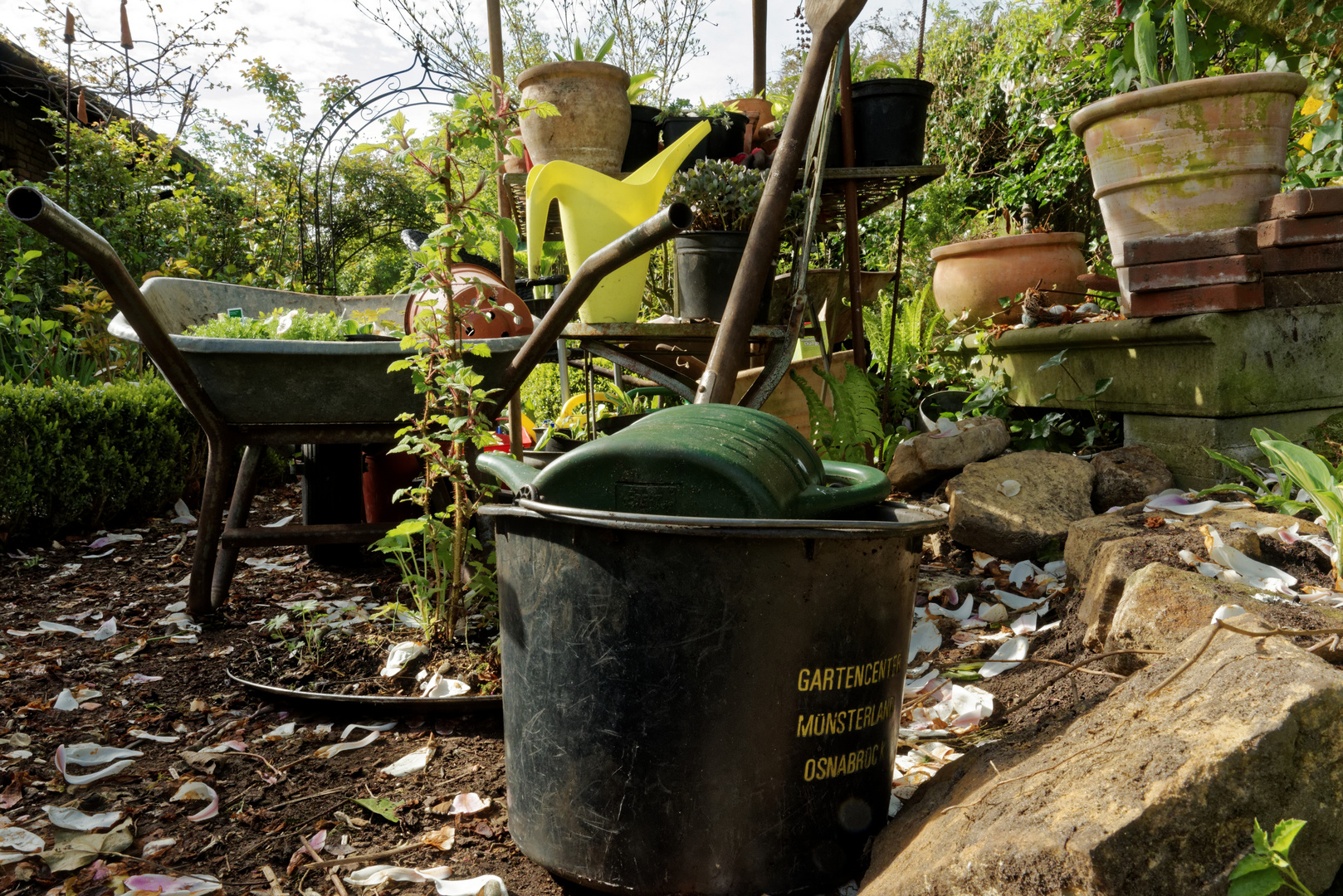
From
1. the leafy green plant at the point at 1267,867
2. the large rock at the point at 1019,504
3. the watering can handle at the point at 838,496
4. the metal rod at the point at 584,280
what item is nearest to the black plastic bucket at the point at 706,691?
the watering can handle at the point at 838,496

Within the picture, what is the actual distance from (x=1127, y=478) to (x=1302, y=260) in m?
0.79

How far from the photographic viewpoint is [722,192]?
2.87 metres

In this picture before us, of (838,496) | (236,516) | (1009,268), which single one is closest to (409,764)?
(838,496)

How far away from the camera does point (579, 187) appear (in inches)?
110

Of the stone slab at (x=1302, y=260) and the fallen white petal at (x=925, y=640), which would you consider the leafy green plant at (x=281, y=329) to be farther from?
the stone slab at (x=1302, y=260)

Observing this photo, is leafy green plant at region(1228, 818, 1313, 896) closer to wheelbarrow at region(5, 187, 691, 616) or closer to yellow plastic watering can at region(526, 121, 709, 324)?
wheelbarrow at region(5, 187, 691, 616)

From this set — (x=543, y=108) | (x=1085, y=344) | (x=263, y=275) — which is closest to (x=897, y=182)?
(x=1085, y=344)

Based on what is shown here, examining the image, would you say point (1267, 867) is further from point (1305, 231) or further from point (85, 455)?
Result: point (85, 455)

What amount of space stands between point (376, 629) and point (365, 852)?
3.23 feet

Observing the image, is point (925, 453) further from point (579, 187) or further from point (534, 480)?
point (534, 480)

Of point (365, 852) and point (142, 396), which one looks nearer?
point (365, 852)

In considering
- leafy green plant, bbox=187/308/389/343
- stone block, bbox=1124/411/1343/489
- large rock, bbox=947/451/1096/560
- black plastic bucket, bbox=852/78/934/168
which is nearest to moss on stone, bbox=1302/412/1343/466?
stone block, bbox=1124/411/1343/489

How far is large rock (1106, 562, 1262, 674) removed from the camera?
4.78 ft

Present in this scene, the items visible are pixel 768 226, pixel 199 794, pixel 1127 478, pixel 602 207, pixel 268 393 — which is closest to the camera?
pixel 199 794
